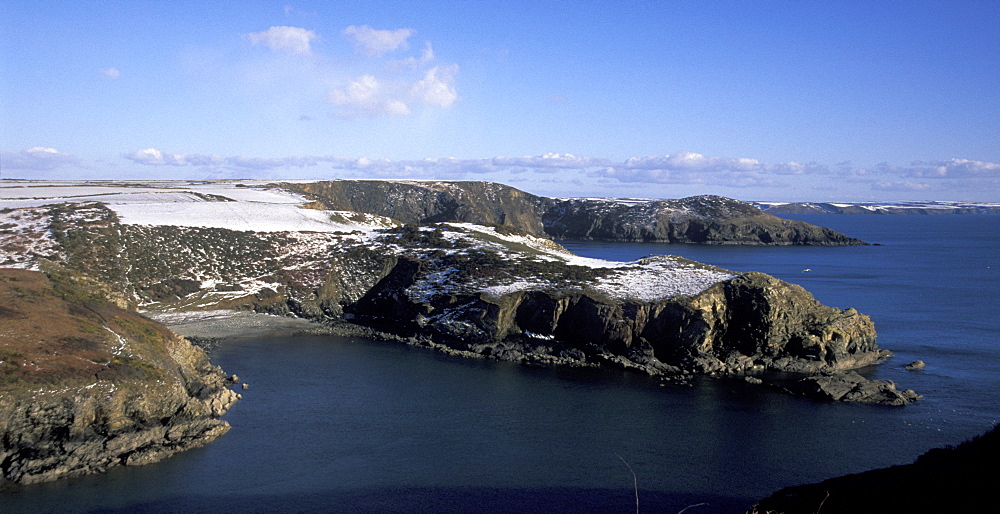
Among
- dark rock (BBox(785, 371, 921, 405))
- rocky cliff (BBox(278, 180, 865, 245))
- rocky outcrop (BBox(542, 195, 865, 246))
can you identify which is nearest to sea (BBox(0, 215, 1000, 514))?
dark rock (BBox(785, 371, 921, 405))

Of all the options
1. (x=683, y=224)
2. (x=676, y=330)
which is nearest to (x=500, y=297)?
(x=676, y=330)

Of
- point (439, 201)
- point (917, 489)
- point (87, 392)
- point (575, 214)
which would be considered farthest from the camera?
point (575, 214)

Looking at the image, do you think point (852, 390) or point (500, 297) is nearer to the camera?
point (852, 390)

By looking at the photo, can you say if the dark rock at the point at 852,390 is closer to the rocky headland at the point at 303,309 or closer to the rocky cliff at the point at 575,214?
the rocky headland at the point at 303,309

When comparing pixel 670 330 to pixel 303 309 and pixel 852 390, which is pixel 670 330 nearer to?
pixel 852 390

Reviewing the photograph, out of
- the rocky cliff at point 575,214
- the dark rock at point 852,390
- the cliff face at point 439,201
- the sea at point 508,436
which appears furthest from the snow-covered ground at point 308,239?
the rocky cliff at point 575,214

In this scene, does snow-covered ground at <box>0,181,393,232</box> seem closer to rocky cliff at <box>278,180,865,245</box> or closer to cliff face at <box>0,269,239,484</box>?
cliff face at <box>0,269,239,484</box>

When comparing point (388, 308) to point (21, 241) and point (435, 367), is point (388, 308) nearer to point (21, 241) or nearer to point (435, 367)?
point (435, 367)
